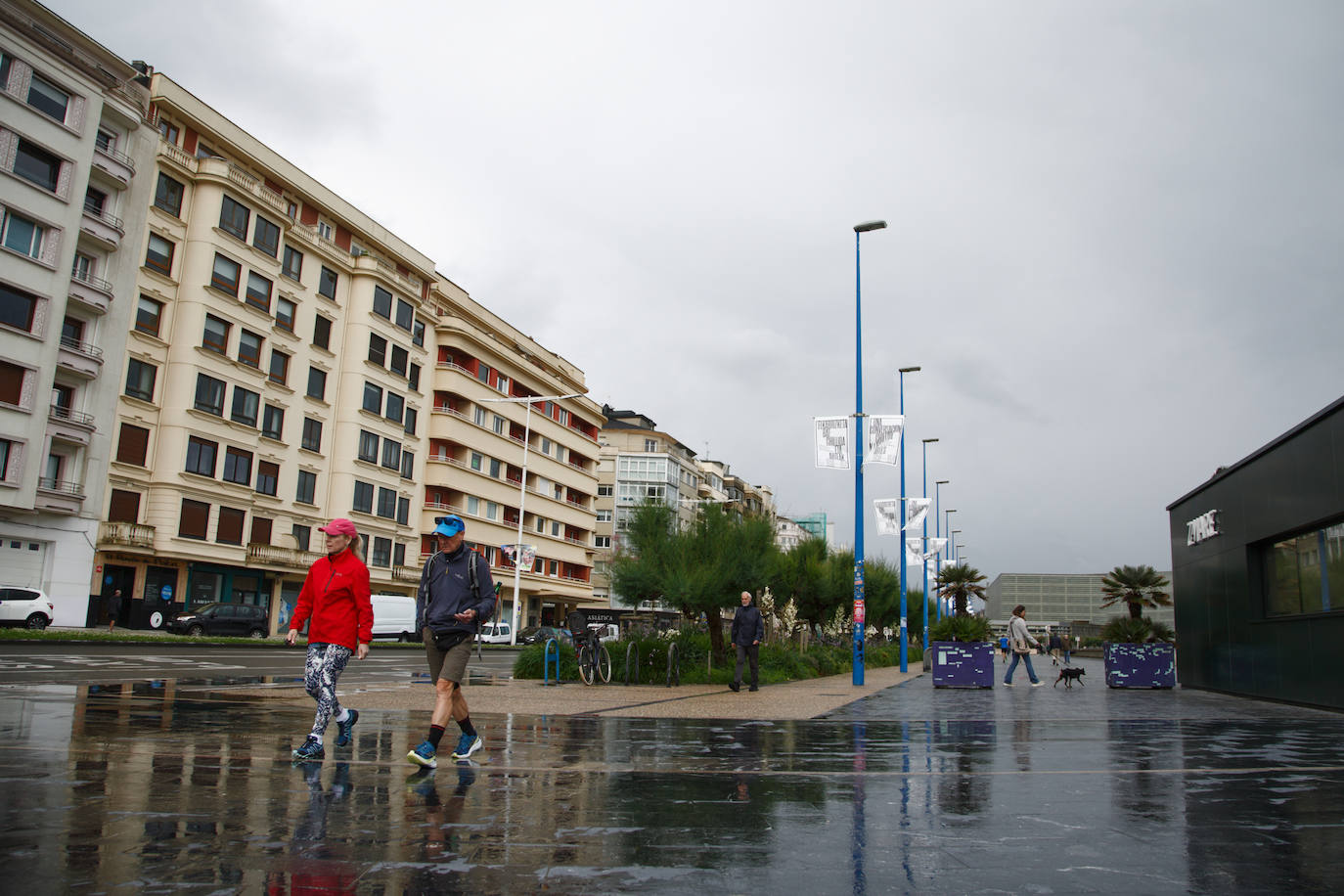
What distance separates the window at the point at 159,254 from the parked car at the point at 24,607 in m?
15.0

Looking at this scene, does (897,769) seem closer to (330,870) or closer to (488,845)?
(488,845)

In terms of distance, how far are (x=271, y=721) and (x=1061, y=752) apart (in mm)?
7562

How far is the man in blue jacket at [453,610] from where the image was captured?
7.65 meters

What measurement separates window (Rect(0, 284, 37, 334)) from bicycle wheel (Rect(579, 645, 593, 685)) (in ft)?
92.1

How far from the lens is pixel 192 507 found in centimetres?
4409

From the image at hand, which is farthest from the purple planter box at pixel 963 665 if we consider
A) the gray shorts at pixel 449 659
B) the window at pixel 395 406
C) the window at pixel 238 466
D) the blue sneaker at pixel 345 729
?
the window at pixel 395 406

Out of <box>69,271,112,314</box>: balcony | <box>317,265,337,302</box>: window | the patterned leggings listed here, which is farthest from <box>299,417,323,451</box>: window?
the patterned leggings

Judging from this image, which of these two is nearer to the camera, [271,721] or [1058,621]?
[271,721]

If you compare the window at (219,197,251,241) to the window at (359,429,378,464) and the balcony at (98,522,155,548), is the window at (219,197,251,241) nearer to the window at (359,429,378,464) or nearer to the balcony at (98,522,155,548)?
the window at (359,429,378,464)

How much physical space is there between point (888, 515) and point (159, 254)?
32.6 m

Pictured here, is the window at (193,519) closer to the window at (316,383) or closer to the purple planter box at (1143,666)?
the window at (316,383)

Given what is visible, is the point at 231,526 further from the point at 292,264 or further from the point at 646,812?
the point at 646,812

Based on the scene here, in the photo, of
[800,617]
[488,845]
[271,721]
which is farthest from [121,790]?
[800,617]

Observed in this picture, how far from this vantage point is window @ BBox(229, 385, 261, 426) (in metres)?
47.0
